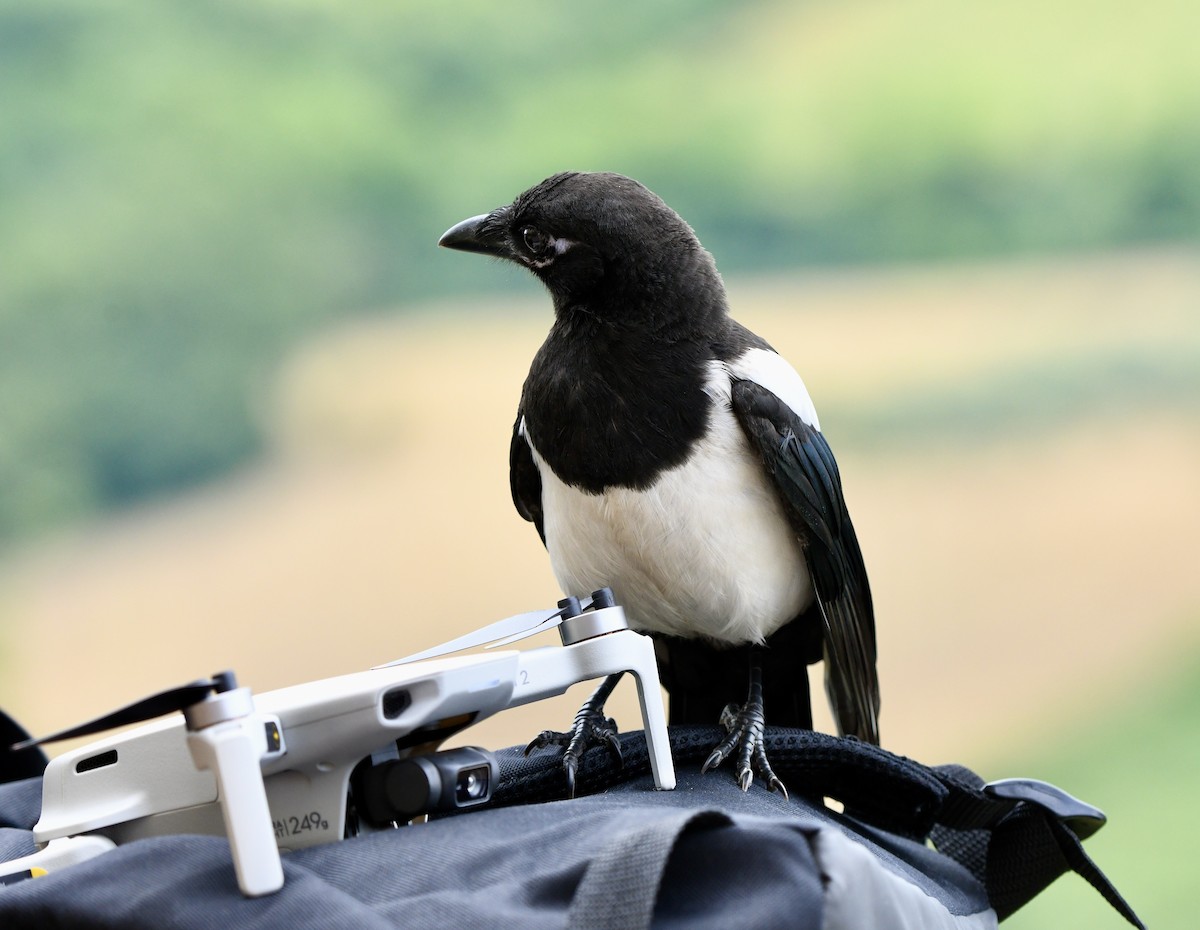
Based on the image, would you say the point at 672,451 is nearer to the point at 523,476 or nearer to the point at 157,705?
the point at 523,476

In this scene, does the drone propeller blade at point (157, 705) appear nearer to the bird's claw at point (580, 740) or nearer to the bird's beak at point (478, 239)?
the bird's claw at point (580, 740)

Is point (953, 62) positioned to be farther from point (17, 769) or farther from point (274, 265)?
point (17, 769)

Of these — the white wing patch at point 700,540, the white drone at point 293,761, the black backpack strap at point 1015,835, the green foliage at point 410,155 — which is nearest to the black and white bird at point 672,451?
the white wing patch at point 700,540

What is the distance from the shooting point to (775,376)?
0.77 m

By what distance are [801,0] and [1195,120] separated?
794mm

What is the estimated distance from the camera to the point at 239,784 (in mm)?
383

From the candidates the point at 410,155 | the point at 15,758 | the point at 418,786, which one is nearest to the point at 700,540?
the point at 418,786

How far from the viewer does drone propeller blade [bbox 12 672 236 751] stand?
0.38 meters

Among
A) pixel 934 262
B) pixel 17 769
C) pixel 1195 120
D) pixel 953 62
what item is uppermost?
pixel 953 62

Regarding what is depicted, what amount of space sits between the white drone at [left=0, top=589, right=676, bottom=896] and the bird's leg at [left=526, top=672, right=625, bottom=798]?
0.09m

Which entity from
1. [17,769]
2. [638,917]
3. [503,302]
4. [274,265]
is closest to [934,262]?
[503,302]

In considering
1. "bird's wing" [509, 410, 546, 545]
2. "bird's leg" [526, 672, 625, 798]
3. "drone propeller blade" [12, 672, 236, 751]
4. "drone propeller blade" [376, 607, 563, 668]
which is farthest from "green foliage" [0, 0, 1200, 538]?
"drone propeller blade" [12, 672, 236, 751]

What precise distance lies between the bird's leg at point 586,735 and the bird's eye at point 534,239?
275 mm

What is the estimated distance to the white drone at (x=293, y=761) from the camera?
391mm
